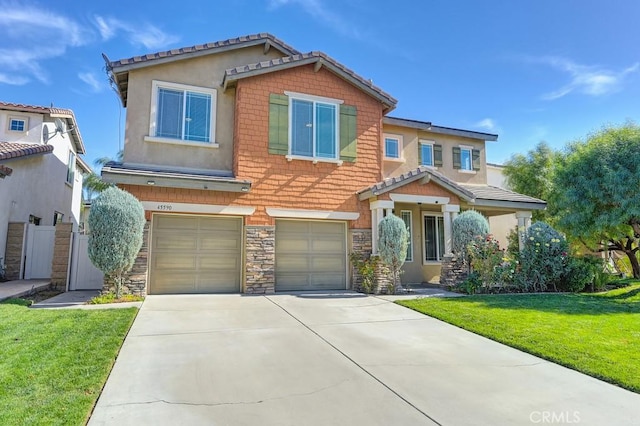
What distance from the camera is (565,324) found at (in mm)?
7734

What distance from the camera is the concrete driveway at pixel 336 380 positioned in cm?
385

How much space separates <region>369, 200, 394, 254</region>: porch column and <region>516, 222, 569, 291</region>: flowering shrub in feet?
15.6

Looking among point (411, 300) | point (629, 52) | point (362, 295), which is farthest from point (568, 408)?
point (629, 52)

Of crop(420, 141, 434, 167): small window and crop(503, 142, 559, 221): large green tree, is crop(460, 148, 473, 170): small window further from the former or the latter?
crop(503, 142, 559, 221): large green tree

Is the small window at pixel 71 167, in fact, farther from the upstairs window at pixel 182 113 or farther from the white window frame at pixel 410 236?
the white window frame at pixel 410 236

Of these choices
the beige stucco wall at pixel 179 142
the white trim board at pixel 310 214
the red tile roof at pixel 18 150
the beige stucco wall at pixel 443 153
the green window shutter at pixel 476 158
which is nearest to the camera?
the beige stucco wall at pixel 179 142

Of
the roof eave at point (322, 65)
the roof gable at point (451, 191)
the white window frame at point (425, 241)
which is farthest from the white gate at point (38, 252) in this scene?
the white window frame at point (425, 241)

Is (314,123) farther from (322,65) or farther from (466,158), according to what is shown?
(466,158)

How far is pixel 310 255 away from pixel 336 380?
834cm

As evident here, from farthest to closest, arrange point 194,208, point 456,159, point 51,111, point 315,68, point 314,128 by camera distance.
A: point 51,111
point 456,159
point 315,68
point 314,128
point 194,208

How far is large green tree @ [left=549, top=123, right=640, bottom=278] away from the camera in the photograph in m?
13.2

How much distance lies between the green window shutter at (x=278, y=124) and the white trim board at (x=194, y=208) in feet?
7.21

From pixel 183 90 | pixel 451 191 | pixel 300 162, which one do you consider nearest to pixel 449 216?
pixel 451 191

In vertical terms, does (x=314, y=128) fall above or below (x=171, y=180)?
above
